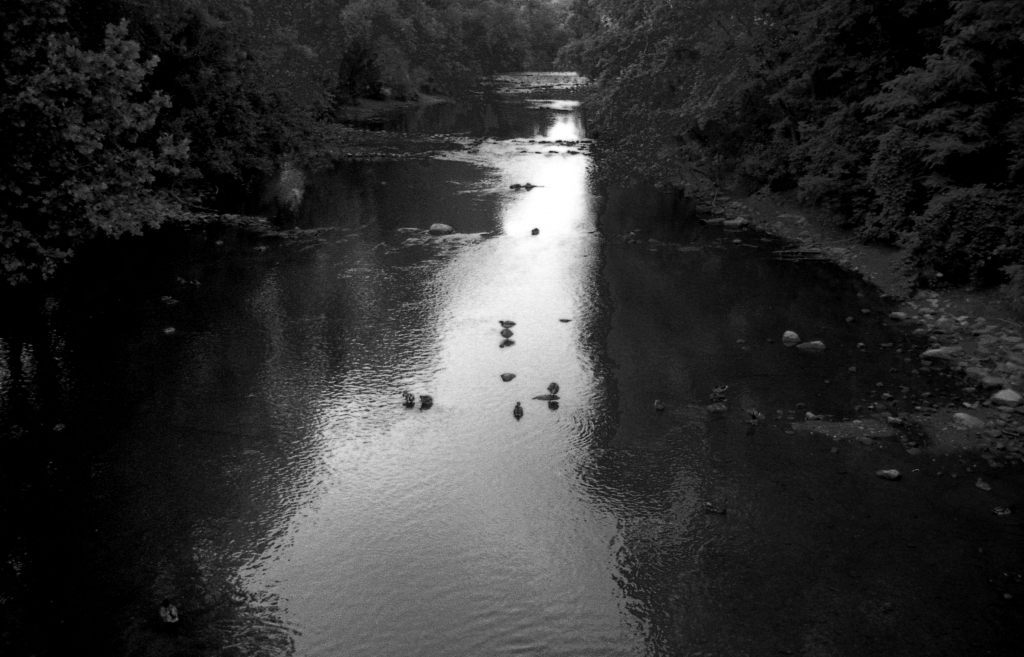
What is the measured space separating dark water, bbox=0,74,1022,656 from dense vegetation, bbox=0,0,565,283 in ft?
9.13

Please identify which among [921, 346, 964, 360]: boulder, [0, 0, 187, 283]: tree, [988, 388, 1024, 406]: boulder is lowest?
[988, 388, 1024, 406]: boulder

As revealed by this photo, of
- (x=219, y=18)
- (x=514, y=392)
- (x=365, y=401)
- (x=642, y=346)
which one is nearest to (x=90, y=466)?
(x=365, y=401)

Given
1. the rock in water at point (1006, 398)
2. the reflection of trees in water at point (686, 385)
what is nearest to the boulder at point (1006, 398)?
the rock in water at point (1006, 398)

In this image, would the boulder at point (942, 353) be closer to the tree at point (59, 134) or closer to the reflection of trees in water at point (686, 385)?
the reflection of trees in water at point (686, 385)

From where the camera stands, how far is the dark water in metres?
8.21

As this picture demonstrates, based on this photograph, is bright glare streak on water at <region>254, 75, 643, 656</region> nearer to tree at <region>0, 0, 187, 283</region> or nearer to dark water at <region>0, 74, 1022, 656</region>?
dark water at <region>0, 74, 1022, 656</region>

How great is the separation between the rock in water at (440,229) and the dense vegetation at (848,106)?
6.68 metres

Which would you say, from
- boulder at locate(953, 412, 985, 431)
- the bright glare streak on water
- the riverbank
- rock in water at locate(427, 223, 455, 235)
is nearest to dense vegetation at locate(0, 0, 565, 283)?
the bright glare streak on water

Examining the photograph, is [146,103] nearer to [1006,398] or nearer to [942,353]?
[942,353]

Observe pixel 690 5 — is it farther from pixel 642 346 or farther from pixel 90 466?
pixel 90 466

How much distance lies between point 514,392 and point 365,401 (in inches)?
103

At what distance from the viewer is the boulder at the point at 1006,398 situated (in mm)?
12117

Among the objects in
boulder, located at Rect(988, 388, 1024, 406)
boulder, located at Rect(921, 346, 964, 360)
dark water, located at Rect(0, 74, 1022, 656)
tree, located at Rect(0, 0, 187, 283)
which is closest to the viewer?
dark water, located at Rect(0, 74, 1022, 656)

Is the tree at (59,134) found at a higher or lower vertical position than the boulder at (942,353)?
higher
